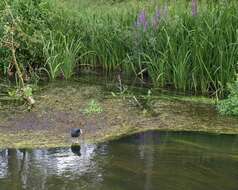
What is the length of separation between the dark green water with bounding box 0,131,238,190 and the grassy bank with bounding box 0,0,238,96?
2051 mm

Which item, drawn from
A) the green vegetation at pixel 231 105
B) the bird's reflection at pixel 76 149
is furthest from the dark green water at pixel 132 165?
the green vegetation at pixel 231 105

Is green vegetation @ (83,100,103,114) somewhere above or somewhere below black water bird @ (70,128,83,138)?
above

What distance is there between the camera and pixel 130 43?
8.27 meters

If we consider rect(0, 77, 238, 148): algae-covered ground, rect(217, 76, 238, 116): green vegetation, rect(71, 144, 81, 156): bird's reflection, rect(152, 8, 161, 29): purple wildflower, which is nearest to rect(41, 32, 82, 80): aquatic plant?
rect(0, 77, 238, 148): algae-covered ground

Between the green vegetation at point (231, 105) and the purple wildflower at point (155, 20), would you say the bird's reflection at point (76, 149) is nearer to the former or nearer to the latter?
the green vegetation at point (231, 105)

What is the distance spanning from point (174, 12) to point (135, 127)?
3384 millimetres

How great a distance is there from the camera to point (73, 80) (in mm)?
8156

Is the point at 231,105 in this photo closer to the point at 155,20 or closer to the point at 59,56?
the point at 155,20

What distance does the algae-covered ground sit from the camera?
5059 mm

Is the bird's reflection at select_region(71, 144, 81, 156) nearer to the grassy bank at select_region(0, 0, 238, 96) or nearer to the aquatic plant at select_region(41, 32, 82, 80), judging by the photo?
the grassy bank at select_region(0, 0, 238, 96)

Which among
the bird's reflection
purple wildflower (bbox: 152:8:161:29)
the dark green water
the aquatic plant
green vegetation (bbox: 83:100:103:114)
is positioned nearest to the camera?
the dark green water

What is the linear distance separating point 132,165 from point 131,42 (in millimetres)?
4218

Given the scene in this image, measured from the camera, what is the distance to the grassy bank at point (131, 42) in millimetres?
6945

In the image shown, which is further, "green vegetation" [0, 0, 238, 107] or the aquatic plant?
the aquatic plant
